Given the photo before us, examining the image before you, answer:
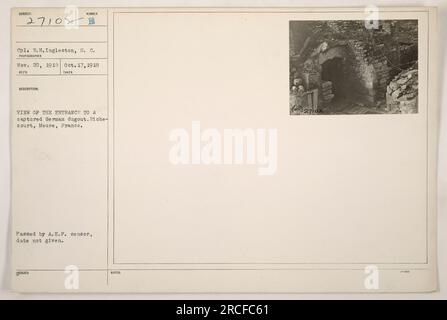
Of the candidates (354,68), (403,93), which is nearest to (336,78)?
(354,68)

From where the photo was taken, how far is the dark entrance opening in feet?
3.42

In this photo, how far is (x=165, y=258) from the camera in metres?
1.05

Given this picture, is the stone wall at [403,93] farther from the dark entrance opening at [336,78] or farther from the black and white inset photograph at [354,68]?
the dark entrance opening at [336,78]

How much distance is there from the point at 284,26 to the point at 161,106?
378mm

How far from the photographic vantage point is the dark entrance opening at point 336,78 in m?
1.04

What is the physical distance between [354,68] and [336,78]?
5 cm

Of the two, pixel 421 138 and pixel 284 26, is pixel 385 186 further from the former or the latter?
pixel 284 26

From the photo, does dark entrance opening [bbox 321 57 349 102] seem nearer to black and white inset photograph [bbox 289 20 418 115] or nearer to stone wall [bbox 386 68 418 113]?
black and white inset photograph [bbox 289 20 418 115]

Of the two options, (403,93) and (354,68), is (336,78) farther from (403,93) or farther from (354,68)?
(403,93)

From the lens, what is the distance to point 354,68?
1.04m

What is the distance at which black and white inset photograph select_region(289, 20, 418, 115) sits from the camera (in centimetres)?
104

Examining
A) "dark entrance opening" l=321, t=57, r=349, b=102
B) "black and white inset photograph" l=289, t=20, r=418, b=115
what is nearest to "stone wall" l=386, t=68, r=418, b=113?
"black and white inset photograph" l=289, t=20, r=418, b=115

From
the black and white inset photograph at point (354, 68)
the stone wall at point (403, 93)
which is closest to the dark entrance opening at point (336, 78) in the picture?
the black and white inset photograph at point (354, 68)

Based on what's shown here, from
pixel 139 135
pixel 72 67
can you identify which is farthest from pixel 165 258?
pixel 72 67
